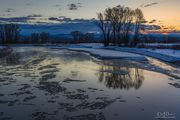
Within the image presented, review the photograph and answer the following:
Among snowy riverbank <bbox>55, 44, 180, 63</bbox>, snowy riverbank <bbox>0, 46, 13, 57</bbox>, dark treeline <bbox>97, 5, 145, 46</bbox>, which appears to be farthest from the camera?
dark treeline <bbox>97, 5, 145, 46</bbox>

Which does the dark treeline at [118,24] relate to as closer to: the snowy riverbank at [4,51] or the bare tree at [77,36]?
the snowy riverbank at [4,51]

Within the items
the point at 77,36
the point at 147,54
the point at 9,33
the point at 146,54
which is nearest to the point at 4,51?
the point at 146,54

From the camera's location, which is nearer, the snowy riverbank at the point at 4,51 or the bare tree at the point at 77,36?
the snowy riverbank at the point at 4,51

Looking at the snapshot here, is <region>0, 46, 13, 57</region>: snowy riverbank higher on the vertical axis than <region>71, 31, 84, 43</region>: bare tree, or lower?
lower

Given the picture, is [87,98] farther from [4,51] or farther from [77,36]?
[77,36]

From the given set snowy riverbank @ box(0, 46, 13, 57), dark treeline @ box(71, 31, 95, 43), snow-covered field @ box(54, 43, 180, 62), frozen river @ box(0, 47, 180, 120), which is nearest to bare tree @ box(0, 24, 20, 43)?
dark treeline @ box(71, 31, 95, 43)

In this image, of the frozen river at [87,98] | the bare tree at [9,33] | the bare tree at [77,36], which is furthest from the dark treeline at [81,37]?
the frozen river at [87,98]

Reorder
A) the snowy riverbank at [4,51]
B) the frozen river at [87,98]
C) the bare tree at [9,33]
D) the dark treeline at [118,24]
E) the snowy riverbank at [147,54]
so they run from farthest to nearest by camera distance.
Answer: the bare tree at [9,33], the dark treeline at [118,24], the snowy riverbank at [4,51], the snowy riverbank at [147,54], the frozen river at [87,98]

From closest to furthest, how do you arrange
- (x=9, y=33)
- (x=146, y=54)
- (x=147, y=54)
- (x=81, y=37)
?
(x=147, y=54) → (x=146, y=54) → (x=9, y=33) → (x=81, y=37)

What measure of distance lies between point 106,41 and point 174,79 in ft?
174

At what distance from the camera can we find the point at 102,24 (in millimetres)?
71000

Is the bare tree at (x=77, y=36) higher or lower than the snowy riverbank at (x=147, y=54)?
higher

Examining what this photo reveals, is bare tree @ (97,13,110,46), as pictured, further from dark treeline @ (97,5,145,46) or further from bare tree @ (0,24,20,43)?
bare tree @ (0,24,20,43)

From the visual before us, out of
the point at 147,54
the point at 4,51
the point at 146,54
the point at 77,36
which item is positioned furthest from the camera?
the point at 77,36
